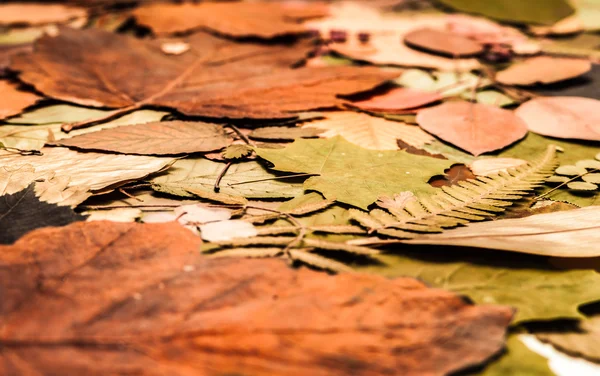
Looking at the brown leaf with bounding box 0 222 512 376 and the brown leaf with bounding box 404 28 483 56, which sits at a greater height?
the brown leaf with bounding box 404 28 483 56

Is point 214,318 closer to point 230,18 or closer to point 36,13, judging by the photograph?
point 230,18

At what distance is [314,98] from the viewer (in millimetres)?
821

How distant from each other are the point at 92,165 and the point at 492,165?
0.52 metres

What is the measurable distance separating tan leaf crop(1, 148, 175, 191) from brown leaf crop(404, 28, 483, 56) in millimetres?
720

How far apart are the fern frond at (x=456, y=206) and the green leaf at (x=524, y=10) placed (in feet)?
3.02

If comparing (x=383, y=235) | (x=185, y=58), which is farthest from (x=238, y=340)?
(x=185, y=58)

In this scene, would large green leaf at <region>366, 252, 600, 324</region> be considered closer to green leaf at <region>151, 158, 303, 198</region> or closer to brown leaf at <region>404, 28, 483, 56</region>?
green leaf at <region>151, 158, 303, 198</region>

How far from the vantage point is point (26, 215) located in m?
0.51

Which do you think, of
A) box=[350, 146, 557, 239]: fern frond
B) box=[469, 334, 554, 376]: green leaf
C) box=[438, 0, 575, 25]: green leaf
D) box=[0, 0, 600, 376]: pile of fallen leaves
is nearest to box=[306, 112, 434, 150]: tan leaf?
box=[0, 0, 600, 376]: pile of fallen leaves

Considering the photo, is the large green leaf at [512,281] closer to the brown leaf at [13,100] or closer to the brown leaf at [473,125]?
the brown leaf at [473,125]

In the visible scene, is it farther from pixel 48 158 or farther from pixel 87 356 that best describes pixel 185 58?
pixel 87 356

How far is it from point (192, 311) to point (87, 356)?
0.26 feet

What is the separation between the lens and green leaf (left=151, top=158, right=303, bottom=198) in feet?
1.92

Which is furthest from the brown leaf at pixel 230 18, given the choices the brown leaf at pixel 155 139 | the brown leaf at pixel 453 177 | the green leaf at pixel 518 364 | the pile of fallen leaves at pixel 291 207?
the green leaf at pixel 518 364
